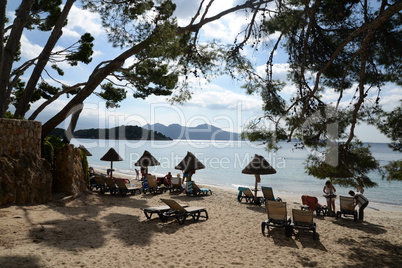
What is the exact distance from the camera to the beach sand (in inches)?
173

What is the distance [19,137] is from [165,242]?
16.6 feet

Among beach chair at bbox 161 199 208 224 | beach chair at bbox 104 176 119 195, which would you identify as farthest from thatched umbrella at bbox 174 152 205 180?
beach chair at bbox 161 199 208 224

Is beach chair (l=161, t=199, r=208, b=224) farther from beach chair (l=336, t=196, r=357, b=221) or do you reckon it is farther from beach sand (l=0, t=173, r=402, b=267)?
beach chair (l=336, t=196, r=357, b=221)

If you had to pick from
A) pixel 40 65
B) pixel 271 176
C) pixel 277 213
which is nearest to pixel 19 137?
pixel 40 65

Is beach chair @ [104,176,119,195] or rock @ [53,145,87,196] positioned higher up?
rock @ [53,145,87,196]

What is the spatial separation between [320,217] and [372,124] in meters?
4.26

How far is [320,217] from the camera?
9.37 m

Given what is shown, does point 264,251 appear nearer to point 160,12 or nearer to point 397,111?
point 397,111

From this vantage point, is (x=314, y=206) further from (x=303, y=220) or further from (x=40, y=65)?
(x=40, y=65)

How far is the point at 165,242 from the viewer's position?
215 inches

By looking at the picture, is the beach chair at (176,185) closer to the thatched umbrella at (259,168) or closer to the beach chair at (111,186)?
the beach chair at (111,186)

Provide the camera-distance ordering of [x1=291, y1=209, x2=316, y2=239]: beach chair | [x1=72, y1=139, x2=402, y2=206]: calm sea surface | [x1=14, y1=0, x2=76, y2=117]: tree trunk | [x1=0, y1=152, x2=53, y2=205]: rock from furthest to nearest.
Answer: [x1=72, y1=139, x2=402, y2=206]: calm sea surface, [x1=14, y1=0, x2=76, y2=117]: tree trunk, [x1=0, y1=152, x2=53, y2=205]: rock, [x1=291, y1=209, x2=316, y2=239]: beach chair

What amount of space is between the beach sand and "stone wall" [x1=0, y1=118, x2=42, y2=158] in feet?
5.05

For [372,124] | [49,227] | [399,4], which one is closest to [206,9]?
[399,4]
